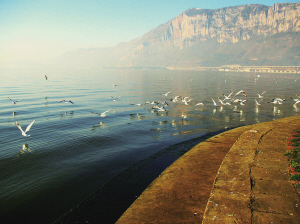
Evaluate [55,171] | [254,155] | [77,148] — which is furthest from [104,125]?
[254,155]

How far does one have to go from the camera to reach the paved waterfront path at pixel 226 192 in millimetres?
5691

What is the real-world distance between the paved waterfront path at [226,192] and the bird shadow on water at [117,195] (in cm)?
115

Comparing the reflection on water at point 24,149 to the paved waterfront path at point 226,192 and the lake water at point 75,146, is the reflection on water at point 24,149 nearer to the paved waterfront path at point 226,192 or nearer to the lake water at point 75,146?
the lake water at point 75,146

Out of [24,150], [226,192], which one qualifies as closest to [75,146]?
[24,150]

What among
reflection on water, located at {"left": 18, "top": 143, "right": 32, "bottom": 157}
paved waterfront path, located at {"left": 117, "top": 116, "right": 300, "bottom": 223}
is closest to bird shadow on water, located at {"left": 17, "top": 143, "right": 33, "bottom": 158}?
reflection on water, located at {"left": 18, "top": 143, "right": 32, "bottom": 157}

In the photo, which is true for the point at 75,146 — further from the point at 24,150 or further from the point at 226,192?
the point at 226,192

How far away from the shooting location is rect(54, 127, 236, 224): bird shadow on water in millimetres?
7512

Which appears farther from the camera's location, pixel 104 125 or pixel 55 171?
pixel 104 125

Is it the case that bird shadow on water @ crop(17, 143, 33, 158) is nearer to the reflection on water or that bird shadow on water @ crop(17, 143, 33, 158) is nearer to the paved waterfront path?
the reflection on water

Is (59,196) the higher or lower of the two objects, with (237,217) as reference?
lower

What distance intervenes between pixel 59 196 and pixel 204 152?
23.2 feet

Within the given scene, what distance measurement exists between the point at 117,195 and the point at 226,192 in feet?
14.1

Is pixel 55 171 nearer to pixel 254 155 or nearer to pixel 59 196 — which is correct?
pixel 59 196

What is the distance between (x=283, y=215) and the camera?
18.0ft
